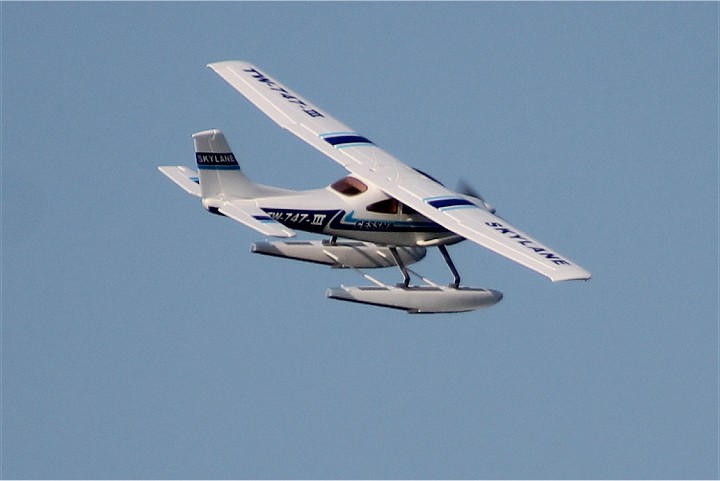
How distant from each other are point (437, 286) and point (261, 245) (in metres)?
4.96

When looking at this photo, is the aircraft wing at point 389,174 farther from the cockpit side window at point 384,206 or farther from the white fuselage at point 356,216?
the white fuselage at point 356,216

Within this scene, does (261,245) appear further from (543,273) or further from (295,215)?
(543,273)

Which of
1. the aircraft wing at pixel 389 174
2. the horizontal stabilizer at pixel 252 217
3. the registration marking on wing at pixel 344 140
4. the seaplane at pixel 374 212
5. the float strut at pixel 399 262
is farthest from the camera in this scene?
the registration marking on wing at pixel 344 140

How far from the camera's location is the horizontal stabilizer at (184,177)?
5891 cm

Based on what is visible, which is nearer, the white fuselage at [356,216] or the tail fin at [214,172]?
the white fuselage at [356,216]

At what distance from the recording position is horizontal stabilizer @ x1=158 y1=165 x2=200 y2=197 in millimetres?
58906

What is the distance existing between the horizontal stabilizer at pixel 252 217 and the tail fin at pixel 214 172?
0.36m

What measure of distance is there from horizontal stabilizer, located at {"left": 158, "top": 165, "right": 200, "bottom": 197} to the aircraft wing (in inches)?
113

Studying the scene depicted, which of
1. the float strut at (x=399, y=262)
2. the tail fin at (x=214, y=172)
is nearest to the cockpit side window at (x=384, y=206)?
the float strut at (x=399, y=262)

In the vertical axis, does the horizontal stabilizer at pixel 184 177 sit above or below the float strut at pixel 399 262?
above

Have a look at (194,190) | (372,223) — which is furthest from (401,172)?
(194,190)

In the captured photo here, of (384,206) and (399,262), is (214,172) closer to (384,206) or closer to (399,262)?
(384,206)

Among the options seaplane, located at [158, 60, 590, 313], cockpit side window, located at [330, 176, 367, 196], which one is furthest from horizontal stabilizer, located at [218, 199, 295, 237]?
cockpit side window, located at [330, 176, 367, 196]

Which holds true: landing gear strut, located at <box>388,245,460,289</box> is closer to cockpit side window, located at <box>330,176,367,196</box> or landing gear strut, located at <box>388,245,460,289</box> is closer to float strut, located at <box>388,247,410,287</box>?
float strut, located at <box>388,247,410,287</box>
